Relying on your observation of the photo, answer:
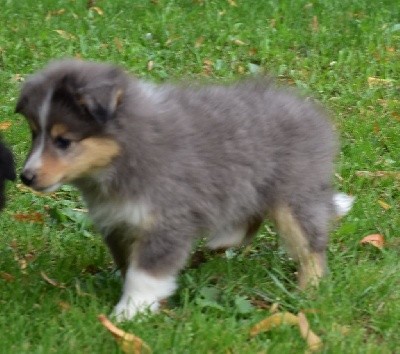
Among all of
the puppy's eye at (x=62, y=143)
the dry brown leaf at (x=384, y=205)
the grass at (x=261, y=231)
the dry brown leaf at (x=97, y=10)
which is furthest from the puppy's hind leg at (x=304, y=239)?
the dry brown leaf at (x=97, y=10)

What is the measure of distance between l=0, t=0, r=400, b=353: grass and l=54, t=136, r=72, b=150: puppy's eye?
918 millimetres

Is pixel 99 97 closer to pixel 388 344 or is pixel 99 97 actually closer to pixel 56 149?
pixel 56 149

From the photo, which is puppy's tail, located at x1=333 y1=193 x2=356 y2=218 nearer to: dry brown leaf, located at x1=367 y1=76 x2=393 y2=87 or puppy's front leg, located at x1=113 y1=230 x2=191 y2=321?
puppy's front leg, located at x1=113 y1=230 x2=191 y2=321

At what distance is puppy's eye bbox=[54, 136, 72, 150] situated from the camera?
4609 millimetres

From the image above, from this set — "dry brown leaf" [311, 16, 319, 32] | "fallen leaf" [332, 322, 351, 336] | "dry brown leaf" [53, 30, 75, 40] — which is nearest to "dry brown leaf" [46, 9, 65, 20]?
"dry brown leaf" [53, 30, 75, 40]

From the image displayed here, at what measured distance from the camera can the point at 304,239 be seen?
213 inches

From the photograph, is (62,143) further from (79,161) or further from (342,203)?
(342,203)

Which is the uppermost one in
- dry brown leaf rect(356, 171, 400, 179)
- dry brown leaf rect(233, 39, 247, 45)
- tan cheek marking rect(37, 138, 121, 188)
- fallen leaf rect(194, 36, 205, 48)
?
tan cheek marking rect(37, 138, 121, 188)

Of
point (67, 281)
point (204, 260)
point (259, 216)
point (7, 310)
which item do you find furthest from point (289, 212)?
point (7, 310)

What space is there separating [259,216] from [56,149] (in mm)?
1511

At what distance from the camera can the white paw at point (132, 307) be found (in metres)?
4.84

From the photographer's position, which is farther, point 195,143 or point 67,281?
point 67,281

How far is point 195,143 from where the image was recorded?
499 centimetres

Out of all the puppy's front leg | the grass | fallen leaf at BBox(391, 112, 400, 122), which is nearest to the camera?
the grass
